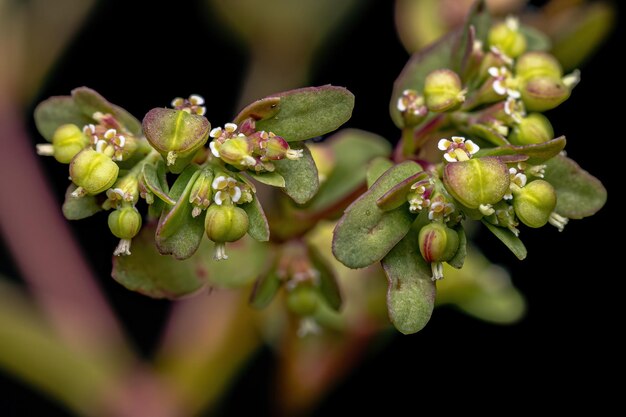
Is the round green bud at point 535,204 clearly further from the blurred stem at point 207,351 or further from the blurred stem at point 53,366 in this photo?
the blurred stem at point 53,366

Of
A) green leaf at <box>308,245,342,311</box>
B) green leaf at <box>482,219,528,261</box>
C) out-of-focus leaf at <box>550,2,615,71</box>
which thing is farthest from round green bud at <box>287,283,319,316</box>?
out-of-focus leaf at <box>550,2,615,71</box>

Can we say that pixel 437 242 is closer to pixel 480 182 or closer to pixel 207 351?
pixel 480 182

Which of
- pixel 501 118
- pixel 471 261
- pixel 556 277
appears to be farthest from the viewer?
pixel 556 277

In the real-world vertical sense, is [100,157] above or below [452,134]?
above

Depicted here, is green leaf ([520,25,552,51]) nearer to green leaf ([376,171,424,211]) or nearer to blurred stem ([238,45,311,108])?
green leaf ([376,171,424,211])

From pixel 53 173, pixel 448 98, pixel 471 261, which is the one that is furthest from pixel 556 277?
pixel 53 173

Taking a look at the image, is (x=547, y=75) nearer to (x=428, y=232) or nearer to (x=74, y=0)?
(x=428, y=232)
